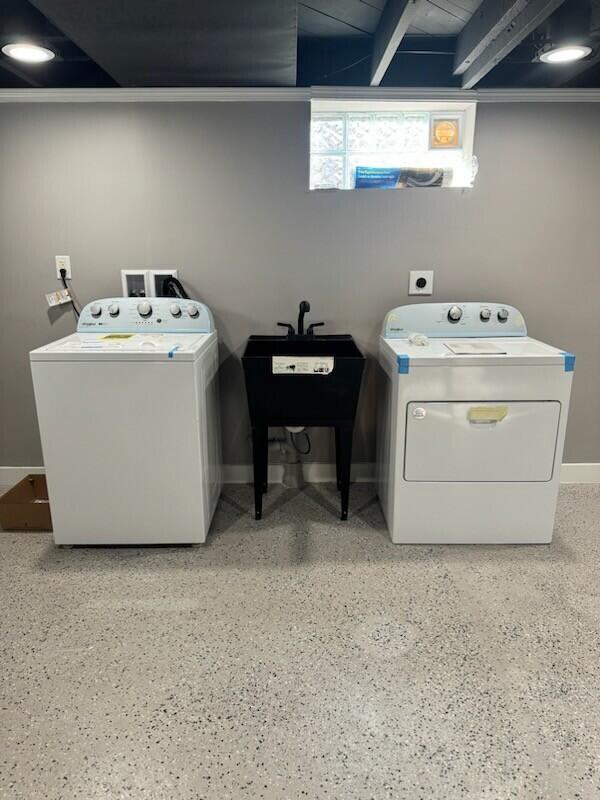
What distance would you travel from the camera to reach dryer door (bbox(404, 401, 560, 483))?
2.10 m

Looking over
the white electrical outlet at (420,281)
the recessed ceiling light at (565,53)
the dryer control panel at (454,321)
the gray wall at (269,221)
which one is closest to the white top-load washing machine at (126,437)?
the gray wall at (269,221)

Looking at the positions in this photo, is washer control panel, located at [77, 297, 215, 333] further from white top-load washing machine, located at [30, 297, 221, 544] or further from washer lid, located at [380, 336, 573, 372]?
washer lid, located at [380, 336, 573, 372]

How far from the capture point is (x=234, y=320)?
2.67m

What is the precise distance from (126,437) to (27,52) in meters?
1.66

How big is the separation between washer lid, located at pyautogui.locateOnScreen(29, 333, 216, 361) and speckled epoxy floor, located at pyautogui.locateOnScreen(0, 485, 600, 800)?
0.87m

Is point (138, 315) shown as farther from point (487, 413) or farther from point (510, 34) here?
point (510, 34)

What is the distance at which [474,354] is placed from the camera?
2086mm

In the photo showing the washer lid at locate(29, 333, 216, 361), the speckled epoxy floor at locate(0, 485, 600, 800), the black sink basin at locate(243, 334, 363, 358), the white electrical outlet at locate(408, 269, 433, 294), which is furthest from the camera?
the white electrical outlet at locate(408, 269, 433, 294)

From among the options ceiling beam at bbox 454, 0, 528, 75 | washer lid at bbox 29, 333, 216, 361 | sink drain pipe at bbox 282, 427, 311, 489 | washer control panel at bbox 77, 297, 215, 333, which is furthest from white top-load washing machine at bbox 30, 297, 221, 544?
ceiling beam at bbox 454, 0, 528, 75

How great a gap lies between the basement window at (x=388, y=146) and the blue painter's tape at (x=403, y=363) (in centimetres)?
101

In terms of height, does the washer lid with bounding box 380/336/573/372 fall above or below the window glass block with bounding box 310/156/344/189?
below

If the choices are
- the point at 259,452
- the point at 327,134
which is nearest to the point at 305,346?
the point at 259,452

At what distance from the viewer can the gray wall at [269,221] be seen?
8.04 ft

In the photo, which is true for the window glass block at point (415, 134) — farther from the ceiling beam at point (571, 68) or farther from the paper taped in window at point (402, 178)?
the ceiling beam at point (571, 68)
